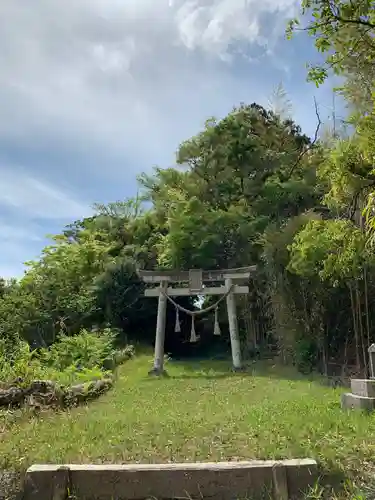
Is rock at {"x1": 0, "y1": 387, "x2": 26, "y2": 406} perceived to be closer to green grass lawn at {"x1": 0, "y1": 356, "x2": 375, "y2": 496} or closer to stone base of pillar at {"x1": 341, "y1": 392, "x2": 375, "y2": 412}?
green grass lawn at {"x1": 0, "y1": 356, "x2": 375, "y2": 496}

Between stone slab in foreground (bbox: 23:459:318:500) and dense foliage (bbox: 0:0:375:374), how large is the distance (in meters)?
4.57

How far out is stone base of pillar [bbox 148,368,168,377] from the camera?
1082 cm

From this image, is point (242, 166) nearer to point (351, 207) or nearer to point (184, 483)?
point (351, 207)

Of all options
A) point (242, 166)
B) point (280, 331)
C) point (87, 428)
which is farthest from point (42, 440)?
point (242, 166)

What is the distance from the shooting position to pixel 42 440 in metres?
4.43

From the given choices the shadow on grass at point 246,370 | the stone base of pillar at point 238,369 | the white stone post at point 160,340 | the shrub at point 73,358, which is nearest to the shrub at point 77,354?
the shrub at point 73,358

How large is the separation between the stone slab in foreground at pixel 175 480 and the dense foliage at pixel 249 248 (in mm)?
4567

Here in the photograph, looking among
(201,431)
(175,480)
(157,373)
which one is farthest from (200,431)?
(157,373)

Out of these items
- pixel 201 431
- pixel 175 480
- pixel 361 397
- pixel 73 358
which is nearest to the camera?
pixel 175 480

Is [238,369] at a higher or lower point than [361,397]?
lower

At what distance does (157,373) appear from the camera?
1098 cm

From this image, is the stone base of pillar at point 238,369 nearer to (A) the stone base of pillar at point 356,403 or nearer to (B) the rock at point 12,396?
(A) the stone base of pillar at point 356,403

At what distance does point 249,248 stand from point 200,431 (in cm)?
1013

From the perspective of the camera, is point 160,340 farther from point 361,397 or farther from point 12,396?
point 361,397
